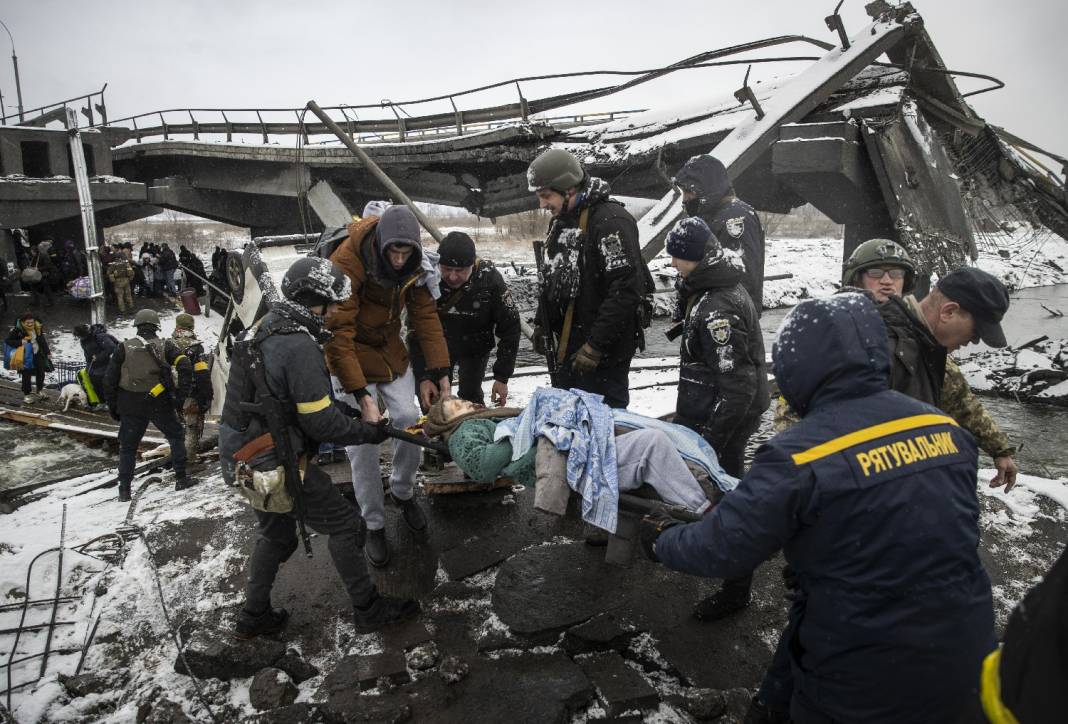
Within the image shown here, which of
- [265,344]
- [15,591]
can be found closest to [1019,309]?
[265,344]

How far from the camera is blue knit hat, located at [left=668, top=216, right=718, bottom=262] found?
323 cm

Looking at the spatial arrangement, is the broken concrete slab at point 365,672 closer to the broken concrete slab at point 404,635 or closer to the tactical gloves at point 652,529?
the broken concrete slab at point 404,635

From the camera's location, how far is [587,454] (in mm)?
2893

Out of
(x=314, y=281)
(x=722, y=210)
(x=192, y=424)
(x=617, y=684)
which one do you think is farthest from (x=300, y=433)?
(x=192, y=424)

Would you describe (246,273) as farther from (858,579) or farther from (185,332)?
(858,579)

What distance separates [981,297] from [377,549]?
3.56 m

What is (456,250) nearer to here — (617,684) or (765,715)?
(617,684)

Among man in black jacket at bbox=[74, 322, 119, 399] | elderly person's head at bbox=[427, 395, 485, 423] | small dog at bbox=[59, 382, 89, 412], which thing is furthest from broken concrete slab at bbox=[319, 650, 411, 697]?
small dog at bbox=[59, 382, 89, 412]

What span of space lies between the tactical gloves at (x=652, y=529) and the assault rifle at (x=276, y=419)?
5.67 ft

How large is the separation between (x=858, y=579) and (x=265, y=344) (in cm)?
270

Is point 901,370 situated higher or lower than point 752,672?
higher

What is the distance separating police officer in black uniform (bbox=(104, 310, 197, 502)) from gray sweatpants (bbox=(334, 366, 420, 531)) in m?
2.69

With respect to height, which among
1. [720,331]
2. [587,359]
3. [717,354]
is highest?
[720,331]

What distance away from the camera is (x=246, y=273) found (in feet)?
23.2
